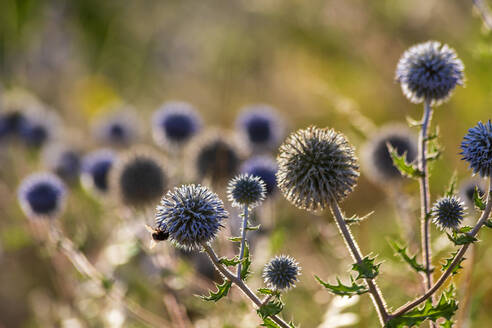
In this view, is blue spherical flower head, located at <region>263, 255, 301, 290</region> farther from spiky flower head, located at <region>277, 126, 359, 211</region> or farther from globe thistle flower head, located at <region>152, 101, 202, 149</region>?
globe thistle flower head, located at <region>152, 101, 202, 149</region>

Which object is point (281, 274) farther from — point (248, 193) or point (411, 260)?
point (411, 260)

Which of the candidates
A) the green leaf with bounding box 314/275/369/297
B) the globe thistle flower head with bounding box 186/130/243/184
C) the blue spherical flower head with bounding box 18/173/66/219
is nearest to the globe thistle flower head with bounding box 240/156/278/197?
the globe thistle flower head with bounding box 186/130/243/184

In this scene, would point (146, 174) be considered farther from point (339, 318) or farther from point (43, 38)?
point (43, 38)

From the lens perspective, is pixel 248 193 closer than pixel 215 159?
Yes

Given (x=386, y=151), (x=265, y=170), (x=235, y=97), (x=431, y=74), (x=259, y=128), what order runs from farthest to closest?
(x=235, y=97) → (x=259, y=128) → (x=386, y=151) → (x=265, y=170) → (x=431, y=74)

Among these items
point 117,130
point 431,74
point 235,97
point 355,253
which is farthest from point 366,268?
point 235,97

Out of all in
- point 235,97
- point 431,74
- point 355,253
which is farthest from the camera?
point 235,97

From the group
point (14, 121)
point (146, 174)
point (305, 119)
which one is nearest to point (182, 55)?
point (305, 119)

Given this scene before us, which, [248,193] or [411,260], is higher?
[248,193]

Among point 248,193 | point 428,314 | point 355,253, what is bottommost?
point 428,314
